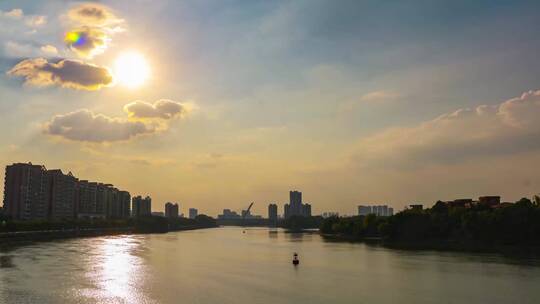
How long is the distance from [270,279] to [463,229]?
6559 cm

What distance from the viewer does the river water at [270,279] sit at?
44.8 metres

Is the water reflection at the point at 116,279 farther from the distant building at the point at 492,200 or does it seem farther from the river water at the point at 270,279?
the distant building at the point at 492,200

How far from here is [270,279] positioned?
56.9 m

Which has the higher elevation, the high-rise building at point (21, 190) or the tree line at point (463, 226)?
the high-rise building at point (21, 190)

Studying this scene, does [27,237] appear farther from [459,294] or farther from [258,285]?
[459,294]

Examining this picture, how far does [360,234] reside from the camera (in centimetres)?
14612

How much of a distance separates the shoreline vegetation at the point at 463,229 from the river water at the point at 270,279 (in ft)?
60.1

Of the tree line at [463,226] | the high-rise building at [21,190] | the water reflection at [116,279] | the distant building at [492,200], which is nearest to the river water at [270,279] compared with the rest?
the water reflection at [116,279]

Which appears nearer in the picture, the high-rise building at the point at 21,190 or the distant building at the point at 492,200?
the distant building at the point at 492,200

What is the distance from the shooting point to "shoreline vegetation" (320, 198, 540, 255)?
3720 inches

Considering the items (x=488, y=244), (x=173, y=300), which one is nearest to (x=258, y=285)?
(x=173, y=300)

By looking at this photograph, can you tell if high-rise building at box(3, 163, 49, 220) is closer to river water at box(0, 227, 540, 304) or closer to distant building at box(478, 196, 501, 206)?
river water at box(0, 227, 540, 304)

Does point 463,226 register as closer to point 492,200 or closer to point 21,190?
point 492,200

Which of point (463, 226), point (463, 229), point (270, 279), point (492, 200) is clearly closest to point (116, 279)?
point (270, 279)
